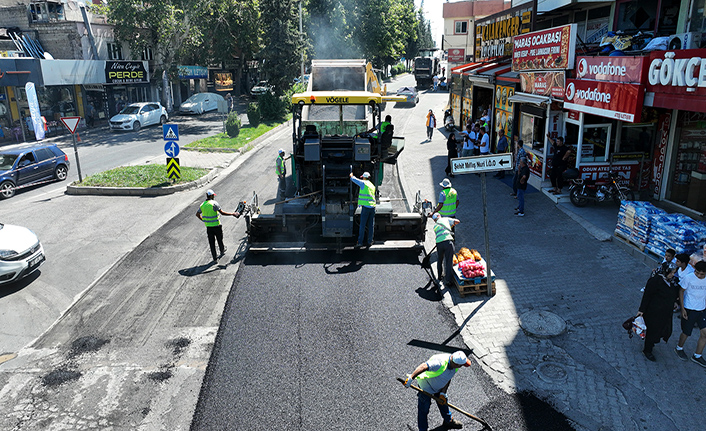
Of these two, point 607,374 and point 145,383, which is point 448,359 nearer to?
point 607,374

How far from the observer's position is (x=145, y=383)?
754 cm

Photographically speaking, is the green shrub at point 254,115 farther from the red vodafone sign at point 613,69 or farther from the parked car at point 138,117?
the red vodafone sign at point 613,69

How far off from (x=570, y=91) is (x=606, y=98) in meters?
1.83

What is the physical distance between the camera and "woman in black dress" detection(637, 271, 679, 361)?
7.51 m

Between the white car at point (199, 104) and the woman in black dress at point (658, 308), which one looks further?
the white car at point (199, 104)

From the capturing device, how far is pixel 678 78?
10383 millimetres

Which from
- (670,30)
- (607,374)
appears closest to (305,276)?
(607,374)

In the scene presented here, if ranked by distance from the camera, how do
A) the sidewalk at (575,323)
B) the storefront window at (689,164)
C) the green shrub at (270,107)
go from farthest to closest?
the green shrub at (270,107), the storefront window at (689,164), the sidewalk at (575,323)

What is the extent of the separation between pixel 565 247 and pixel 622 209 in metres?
1.50

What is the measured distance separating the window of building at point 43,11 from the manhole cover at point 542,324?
39.8m

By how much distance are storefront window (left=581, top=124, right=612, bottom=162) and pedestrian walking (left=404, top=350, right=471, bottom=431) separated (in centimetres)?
1145

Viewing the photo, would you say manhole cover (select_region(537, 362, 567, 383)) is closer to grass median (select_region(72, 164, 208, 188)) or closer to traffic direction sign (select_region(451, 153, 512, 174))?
traffic direction sign (select_region(451, 153, 512, 174))

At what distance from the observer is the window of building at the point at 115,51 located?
38.7 m

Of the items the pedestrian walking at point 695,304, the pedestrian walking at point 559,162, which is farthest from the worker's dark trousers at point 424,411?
the pedestrian walking at point 559,162
